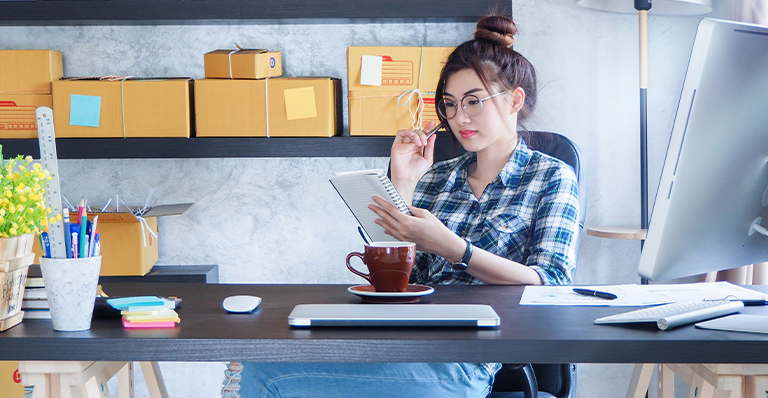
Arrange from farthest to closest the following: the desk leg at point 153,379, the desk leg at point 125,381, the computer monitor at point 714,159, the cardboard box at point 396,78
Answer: the cardboard box at point 396,78, the desk leg at point 153,379, the desk leg at point 125,381, the computer monitor at point 714,159

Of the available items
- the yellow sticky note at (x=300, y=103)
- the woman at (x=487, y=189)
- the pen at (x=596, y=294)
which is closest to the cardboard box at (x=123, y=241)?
the yellow sticky note at (x=300, y=103)

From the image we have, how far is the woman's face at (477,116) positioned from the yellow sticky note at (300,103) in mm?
710

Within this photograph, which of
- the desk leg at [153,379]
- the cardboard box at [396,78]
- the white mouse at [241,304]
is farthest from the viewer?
the cardboard box at [396,78]

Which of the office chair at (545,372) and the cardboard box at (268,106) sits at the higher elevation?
the cardboard box at (268,106)

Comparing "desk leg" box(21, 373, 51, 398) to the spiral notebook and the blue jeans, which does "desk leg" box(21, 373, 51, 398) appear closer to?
the blue jeans

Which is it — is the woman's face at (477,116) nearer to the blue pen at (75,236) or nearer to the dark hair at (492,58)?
the dark hair at (492,58)

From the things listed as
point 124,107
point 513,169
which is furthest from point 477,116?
point 124,107

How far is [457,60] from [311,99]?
73 centimetres

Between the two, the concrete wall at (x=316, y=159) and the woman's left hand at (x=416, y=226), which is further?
the concrete wall at (x=316, y=159)

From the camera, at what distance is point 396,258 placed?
3.55 ft

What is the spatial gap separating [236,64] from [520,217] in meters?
1.18

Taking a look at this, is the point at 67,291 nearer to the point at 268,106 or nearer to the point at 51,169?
the point at 51,169

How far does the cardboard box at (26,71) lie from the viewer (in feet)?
7.53

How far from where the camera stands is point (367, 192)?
50.9 inches
